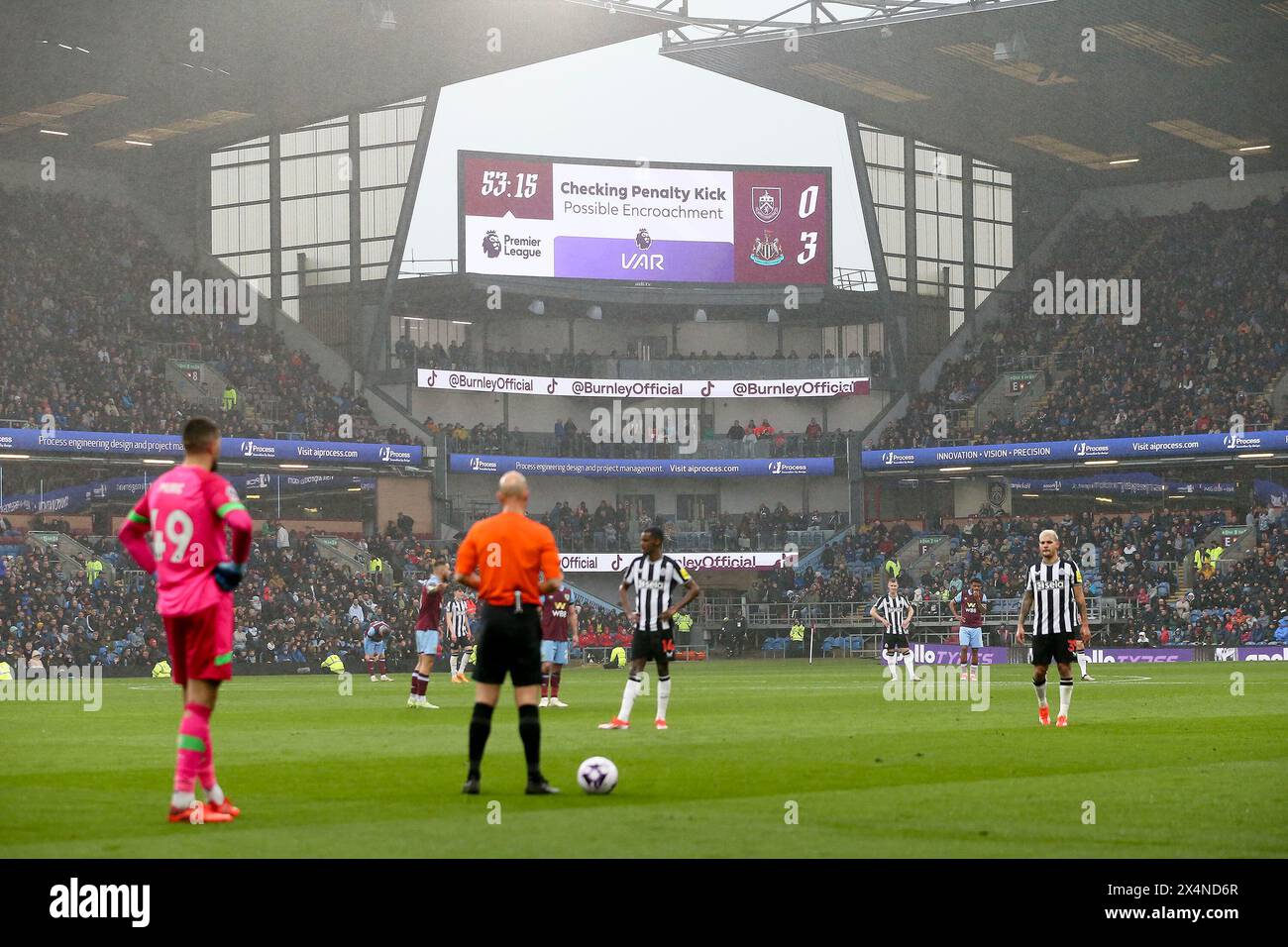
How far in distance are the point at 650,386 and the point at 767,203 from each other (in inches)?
415

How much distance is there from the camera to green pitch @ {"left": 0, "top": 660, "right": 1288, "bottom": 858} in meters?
10.2

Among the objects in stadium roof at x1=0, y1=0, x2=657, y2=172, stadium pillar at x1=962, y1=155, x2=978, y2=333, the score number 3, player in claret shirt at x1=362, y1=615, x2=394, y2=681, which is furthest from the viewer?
stadium pillar at x1=962, y1=155, x2=978, y2=333

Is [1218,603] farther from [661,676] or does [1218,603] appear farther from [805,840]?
[805,840]

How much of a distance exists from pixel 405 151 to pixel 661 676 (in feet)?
176

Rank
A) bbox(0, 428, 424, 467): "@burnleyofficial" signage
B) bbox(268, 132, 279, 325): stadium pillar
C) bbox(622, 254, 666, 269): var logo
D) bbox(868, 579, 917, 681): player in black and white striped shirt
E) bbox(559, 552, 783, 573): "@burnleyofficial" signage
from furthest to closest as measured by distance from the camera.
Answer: bbox(622, 254, 666, 269): var logo < bbox(268, 132, 279, 325): stadium pillar < bbox(559, 552, 783, 573): "@burnleyofficial" signage < bbox(0, 428, 424, 467): "@burnleyofficial" signage < bbox(868, 579, 917, 681): player in black and white striped shirt

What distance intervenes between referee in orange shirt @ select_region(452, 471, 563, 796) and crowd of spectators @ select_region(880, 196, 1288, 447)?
178 ft

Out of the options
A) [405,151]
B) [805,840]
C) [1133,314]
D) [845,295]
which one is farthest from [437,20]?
[805,840]

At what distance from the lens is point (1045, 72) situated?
203ft

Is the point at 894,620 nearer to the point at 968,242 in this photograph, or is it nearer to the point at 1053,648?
the point at 1053,648

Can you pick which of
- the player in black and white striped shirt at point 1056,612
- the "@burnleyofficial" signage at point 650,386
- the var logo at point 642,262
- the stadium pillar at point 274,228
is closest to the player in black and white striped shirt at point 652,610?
the player in black and white striped shirt at point 1056,612

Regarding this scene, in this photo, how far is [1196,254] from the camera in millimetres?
72438

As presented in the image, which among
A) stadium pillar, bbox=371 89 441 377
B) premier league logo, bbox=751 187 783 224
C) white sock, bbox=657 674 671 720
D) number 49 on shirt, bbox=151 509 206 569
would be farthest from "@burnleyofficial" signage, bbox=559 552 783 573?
number 49 on shirt, bbox=151 509 206 569

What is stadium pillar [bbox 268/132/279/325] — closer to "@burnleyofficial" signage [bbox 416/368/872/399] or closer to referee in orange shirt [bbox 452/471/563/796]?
"@burnleyofficial" signage [bbox 416/368/872/399]

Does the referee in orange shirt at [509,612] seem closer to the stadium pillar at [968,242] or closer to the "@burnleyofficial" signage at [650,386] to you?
the "@burnleyofficial" signage at [650,386]
